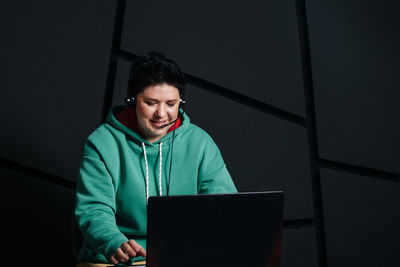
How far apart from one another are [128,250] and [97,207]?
0.20m

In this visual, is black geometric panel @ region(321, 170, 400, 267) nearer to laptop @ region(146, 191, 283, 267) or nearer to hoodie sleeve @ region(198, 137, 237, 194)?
hoodie sleeve @ region(198, 137, 237, 194)

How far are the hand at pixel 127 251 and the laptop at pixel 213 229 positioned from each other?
0.40 ft

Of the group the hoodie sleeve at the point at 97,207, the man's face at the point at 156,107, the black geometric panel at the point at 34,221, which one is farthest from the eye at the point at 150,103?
the black geometric panel at the point at 34,221

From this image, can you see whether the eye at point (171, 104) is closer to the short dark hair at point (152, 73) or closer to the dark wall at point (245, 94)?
the short dark hair at point (152, 73)

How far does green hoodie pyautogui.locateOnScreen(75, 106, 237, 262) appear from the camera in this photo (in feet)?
3.20

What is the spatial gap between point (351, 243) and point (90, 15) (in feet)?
5.01

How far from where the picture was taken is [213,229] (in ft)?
2.31

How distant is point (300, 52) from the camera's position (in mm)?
1818

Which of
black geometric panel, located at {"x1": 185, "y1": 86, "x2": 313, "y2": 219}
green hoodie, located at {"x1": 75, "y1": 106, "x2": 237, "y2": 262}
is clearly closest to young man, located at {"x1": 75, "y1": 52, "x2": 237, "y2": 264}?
green hoodie, located at {"x1": 75, "y1": 106, "x2": 237, "y2": 262}

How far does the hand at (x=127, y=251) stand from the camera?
79 cm

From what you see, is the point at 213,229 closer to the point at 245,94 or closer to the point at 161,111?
the point at 161,111

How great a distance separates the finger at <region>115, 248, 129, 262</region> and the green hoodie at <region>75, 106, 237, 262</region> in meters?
0.07

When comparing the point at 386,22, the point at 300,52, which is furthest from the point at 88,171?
the point at 386,22

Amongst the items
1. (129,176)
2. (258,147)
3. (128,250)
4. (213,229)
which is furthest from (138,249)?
(258,147)
